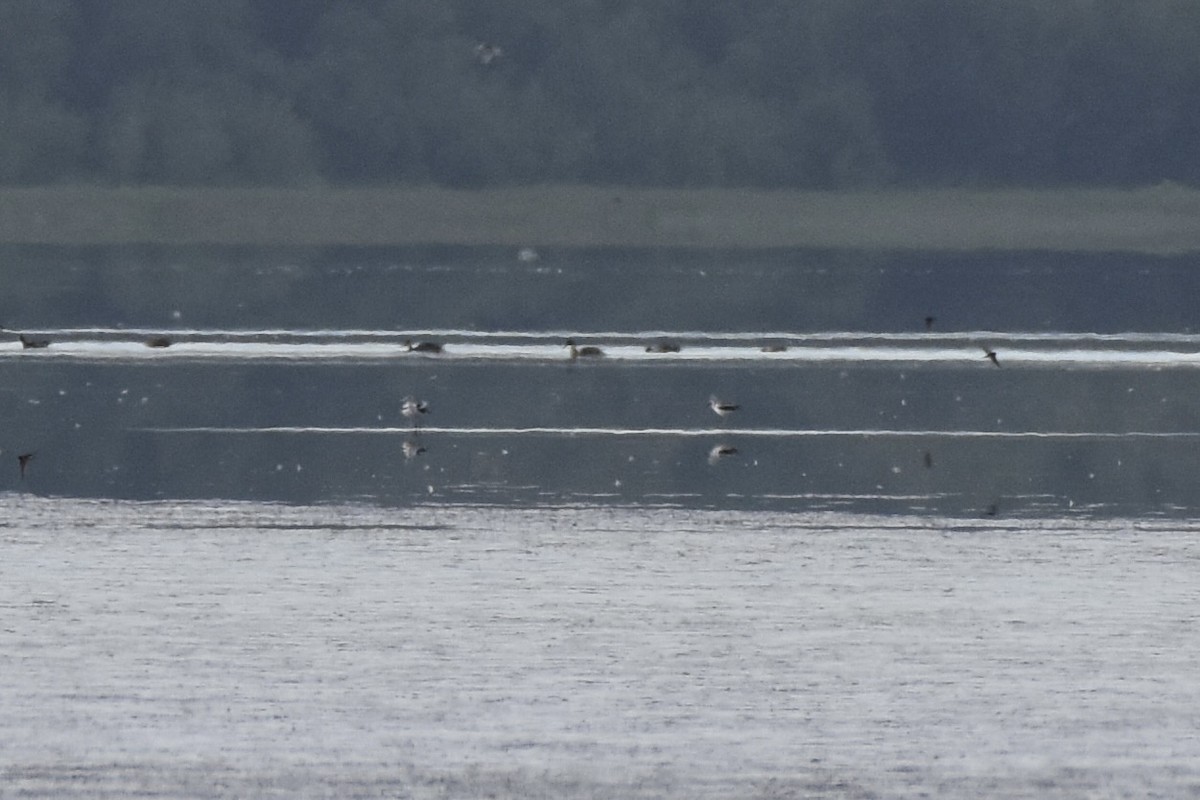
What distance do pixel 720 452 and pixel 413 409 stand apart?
128cm

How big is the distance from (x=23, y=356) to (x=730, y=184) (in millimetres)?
11907

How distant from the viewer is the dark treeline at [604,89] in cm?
1950

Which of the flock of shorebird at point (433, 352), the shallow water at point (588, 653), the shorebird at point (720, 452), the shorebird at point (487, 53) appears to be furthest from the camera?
the shorebird at point (487, 53)

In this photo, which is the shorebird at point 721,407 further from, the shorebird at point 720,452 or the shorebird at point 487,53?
the shorebird at point 487,53

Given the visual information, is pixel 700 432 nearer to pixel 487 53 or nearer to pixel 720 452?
pixel 720 452

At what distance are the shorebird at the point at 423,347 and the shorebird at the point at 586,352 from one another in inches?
23.0

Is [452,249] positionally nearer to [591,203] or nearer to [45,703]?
[591,203]

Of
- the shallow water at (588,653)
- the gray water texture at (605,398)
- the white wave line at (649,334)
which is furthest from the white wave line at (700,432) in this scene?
the white wave line at (649,334)

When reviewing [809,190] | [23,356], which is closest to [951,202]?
[809,190]

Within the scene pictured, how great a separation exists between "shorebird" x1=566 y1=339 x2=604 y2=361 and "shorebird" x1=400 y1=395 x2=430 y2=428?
1.04 meters

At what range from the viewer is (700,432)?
648cm

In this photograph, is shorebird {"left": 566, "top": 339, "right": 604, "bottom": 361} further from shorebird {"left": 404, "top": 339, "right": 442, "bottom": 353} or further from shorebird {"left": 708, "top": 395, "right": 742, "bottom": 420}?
shorebird {"left": 708, "top": 395, "right": 742, "bottom": 420}

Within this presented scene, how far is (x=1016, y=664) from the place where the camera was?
4488mm

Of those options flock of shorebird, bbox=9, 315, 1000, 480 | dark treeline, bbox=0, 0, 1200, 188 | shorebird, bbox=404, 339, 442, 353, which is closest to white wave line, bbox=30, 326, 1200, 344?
flock of shorebird, bbox=9, 315, 1000, 480
